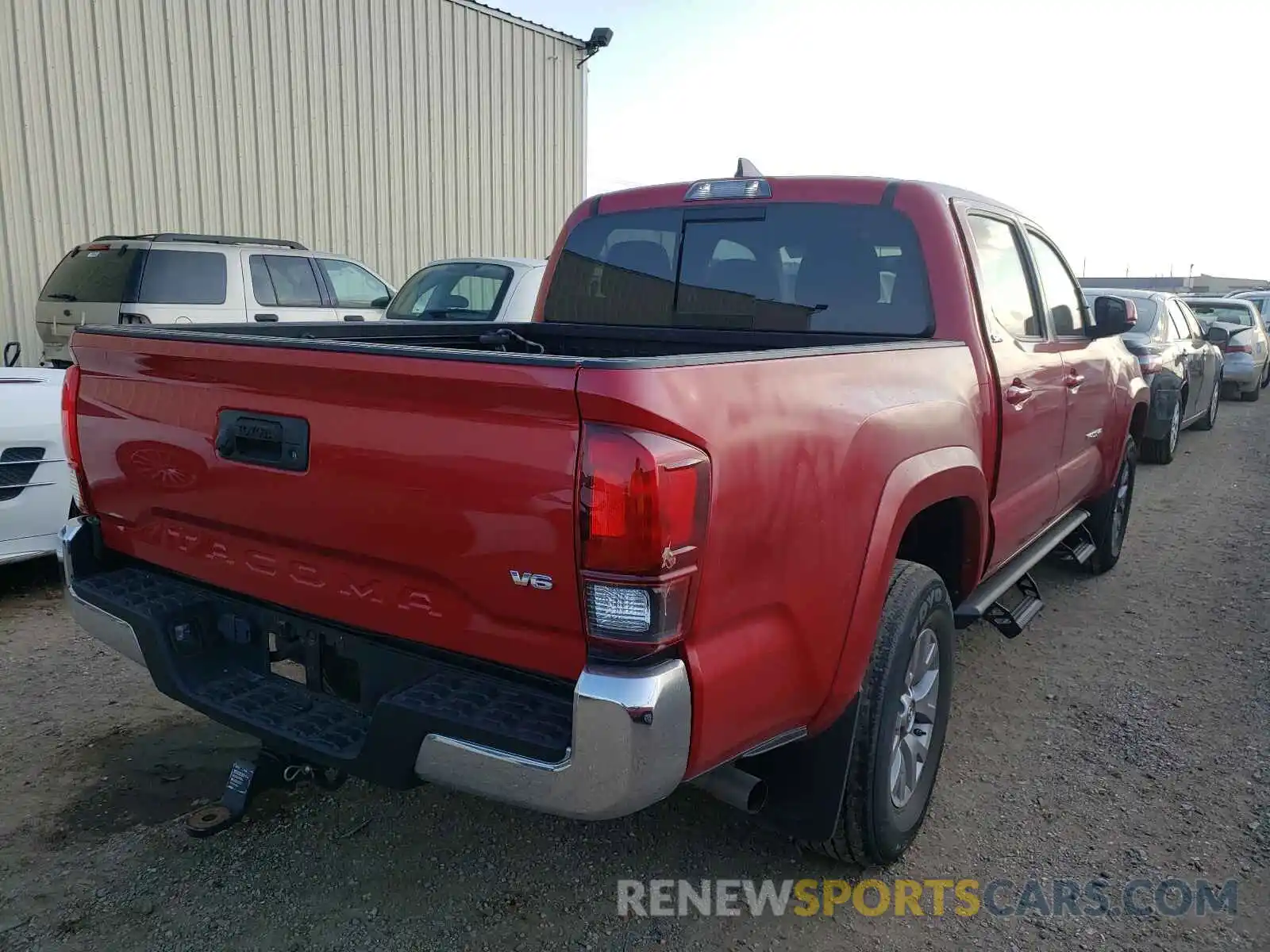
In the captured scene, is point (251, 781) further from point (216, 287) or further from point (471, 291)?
point (216, 287)

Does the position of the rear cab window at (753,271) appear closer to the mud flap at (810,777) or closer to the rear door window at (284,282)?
the mud flap at (810,777)

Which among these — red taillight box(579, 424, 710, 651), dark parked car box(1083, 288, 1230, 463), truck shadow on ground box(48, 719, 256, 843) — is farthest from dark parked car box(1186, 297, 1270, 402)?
red taillight box(579, 424, 710, 651)

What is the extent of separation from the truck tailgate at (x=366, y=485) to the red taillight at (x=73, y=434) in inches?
4.5

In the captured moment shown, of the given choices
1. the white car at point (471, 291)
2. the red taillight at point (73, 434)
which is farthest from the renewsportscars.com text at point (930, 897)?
Result: the white car at point (471, 291)

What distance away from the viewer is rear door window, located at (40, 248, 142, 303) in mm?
8328

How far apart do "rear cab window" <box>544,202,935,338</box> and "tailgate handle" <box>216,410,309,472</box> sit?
6.06 ft

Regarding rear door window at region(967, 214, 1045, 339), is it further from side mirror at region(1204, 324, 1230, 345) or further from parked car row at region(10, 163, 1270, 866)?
side mirror at region(1204, 324, 1230, 345)

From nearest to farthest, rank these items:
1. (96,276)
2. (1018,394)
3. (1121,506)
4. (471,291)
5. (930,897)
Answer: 1. (930,897)
2. (1018,394)
3. (1121,506)
4. (96,276)
5. (471,291)

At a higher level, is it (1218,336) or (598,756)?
(1218,336)

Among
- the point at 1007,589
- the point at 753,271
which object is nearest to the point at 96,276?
the point at 753,271

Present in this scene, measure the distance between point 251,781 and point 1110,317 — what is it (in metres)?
3.99

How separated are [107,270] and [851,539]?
8244 millimetres

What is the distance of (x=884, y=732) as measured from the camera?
259 cm

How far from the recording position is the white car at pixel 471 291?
8547 millimetres
